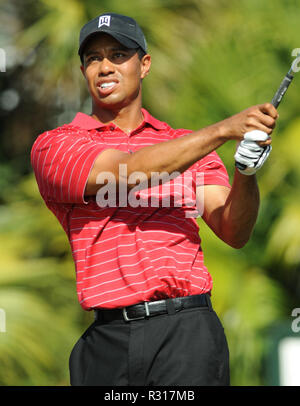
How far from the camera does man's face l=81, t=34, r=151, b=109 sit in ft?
10.8

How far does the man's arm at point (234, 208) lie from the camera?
9.84ft

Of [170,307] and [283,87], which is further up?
[283,87]

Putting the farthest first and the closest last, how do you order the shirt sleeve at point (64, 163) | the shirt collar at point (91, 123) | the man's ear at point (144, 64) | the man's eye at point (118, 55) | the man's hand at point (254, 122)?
the man's ear at point (144, 64) → the man's eye at point (118, 55) → the shirt collar at point (91, 123) → the shirt sleeve at point (64, 163) → the man's hand at point (254, 122)

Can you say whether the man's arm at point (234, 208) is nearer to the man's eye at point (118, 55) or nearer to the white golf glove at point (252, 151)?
the white golf glove at point (252, 151)

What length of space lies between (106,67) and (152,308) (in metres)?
0.97

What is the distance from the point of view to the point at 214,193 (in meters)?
3.26

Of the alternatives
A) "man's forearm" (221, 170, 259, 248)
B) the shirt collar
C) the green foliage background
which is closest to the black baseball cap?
the shirt collar

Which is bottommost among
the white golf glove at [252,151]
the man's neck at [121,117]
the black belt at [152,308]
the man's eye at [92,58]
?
the black belt at [152,308]

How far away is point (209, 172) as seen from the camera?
331 centimetres

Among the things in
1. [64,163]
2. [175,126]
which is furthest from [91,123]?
[175,126]

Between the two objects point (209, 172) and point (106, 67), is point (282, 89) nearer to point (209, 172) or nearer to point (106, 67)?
point (209, 172)

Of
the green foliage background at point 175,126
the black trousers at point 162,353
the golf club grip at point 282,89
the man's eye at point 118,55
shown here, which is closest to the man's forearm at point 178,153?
the golf club grip at point 282,89
